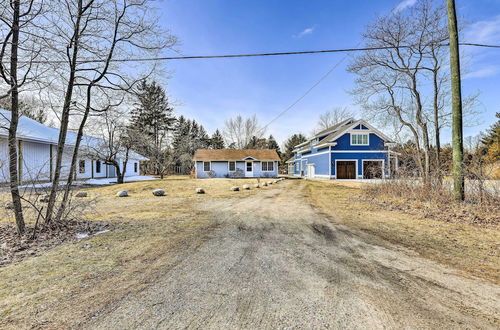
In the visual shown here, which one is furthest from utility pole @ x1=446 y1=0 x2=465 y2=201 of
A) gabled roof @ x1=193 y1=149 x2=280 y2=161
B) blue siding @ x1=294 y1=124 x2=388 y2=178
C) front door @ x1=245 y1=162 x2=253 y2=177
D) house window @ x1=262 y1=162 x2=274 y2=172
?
front door @ x1=245 y1=162 x2=253 y2=177

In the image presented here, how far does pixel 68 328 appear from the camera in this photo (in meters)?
1.86

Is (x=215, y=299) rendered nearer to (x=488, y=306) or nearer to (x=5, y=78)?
(x=488, y=306)

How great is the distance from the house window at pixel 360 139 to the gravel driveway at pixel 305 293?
23.1 metres

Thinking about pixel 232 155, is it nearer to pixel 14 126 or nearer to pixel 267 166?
pixel 267 166

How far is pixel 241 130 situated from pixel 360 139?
97.2 feet

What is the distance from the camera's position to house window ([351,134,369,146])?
24953mm

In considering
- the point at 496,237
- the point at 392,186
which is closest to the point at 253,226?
the point at 496,237

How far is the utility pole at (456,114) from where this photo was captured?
6.95 m

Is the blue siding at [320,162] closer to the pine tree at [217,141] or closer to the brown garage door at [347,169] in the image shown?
the brown garage door at [347,169]

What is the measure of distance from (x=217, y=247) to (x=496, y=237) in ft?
17.1

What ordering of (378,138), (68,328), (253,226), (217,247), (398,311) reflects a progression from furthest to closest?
(378,138) < (253,226) < (217,247) < (398,311) < (68,328)

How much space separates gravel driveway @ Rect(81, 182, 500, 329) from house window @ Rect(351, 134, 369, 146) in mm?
23097

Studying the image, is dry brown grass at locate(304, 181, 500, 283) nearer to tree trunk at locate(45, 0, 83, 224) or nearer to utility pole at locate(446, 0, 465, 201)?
utility pole at locate(446, 0, 465, 201)

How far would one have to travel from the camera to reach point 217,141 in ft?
177
